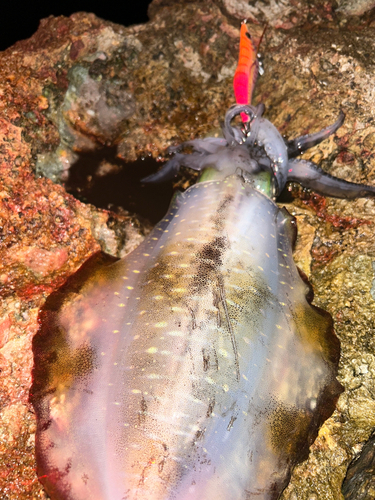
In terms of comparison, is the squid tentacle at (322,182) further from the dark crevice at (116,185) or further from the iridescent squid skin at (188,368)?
the dark crevice at (116,185)

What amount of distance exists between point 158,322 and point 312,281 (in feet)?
4.89

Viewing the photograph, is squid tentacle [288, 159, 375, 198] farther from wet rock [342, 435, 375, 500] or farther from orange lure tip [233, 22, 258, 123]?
wet rock [342, 435, 375, 500]

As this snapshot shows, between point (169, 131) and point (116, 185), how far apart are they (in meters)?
0.90

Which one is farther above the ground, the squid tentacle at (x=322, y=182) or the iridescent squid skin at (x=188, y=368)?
the squid tentacle at (x=322, y=182)

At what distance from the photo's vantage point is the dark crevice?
3680 millimetres

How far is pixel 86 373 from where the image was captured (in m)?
2.30

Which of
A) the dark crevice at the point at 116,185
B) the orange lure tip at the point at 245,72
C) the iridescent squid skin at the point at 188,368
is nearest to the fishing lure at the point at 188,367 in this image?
the iridescent squid skin at the point at 188,368

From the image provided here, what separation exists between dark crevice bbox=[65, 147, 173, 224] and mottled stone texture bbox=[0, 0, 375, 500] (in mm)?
142

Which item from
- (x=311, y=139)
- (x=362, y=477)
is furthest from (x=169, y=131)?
(x=362, y=477)

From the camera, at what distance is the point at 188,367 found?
2.14 m

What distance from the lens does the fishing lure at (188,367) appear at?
201cm

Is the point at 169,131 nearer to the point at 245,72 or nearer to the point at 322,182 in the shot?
the point at 245,72

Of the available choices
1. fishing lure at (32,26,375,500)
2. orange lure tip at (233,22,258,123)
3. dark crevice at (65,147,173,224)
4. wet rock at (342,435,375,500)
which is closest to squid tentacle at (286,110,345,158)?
orange lure tip at (233,22,258,123)

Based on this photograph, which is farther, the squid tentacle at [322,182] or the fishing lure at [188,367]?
the squid tentacle at [322,182]
